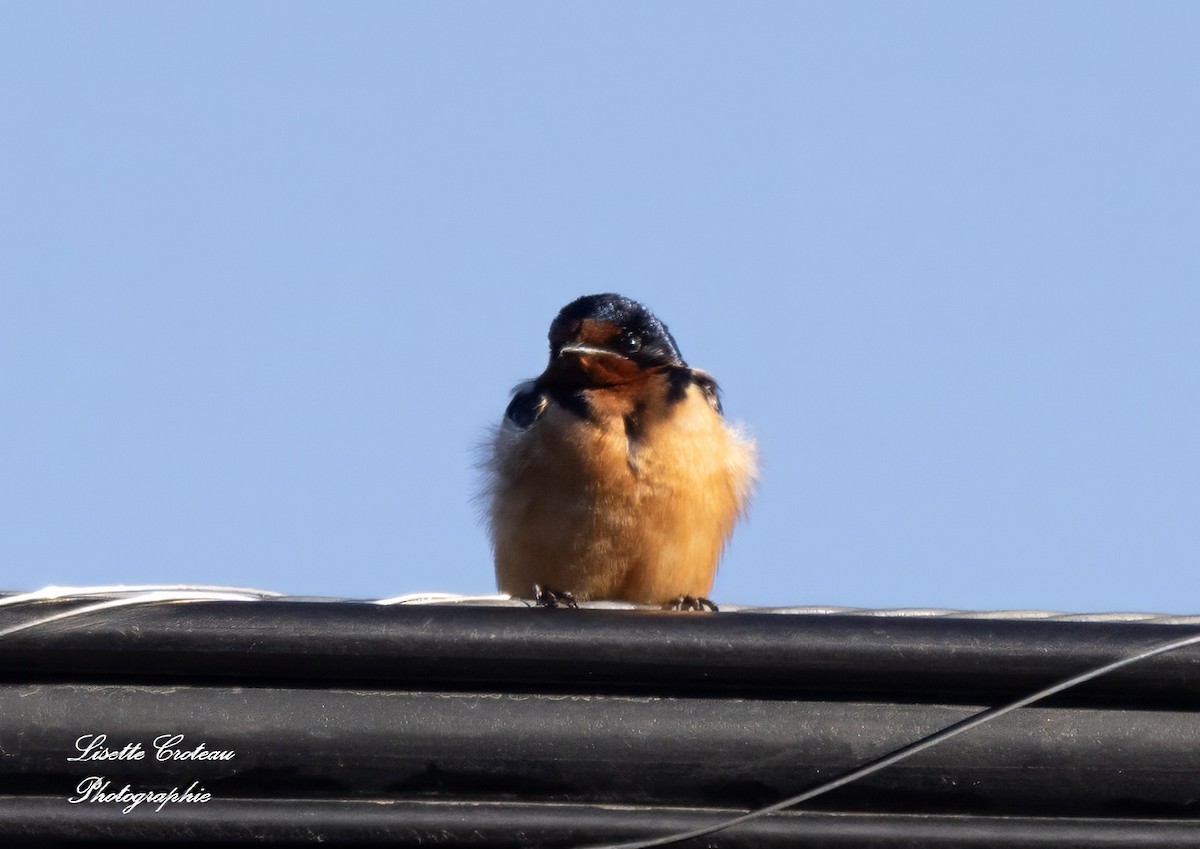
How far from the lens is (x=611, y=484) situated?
5.57 meters

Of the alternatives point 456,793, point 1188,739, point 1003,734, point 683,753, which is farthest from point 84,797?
point 1188,739

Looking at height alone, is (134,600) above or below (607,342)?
below

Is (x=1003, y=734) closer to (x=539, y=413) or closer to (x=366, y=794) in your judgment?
(x=366, y=794)

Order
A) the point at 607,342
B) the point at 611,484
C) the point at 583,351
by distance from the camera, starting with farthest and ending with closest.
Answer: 1. the point at 607,342
2. the point at 583,351
3. the point at 611,484

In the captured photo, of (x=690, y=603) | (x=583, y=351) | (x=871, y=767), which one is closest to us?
(x=871, y=767)

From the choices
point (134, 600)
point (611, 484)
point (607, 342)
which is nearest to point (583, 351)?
point (607, 342)

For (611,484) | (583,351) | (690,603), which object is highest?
(583,351)

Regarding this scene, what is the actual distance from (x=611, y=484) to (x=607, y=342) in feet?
2.67

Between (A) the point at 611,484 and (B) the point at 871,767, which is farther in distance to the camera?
(A) the point at 611,484

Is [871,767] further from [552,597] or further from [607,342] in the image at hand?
[607,342]

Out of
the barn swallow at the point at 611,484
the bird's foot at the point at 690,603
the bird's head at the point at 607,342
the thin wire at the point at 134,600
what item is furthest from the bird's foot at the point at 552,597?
the thin wire at the point at 134,600

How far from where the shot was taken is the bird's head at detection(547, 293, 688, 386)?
6043 mm

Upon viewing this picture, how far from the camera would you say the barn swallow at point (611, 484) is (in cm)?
559

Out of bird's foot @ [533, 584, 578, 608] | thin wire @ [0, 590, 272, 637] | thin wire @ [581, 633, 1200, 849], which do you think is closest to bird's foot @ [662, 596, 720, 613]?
bird's foot @ [533, 584, 578, 608]
